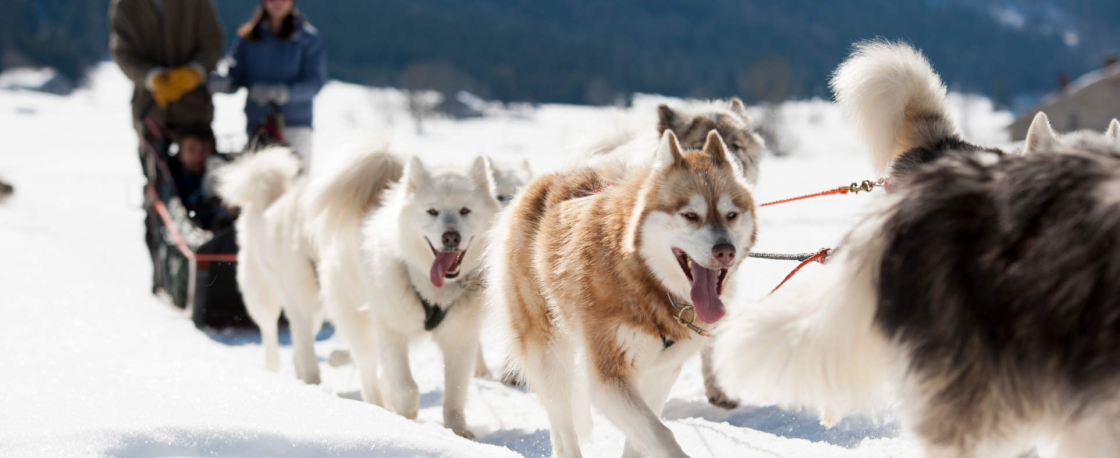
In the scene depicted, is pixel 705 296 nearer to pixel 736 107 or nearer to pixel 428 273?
pixel 428 273

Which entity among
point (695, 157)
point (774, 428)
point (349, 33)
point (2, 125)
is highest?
point (349, 33)

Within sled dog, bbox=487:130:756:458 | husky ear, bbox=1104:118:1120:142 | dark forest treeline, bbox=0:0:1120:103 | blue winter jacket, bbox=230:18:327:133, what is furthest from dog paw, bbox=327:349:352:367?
dark forest treeline, bbox=0:0:1120:103

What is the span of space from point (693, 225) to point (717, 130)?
66.9 inches

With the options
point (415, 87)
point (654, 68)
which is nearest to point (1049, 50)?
point (654, 68)

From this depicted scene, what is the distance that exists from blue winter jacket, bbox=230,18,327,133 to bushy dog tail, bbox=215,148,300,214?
123cm

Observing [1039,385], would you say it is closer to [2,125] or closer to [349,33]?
[2,125]

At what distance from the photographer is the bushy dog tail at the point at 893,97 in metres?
3.23

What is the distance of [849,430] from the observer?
3.23 m

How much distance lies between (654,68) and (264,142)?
374 ft

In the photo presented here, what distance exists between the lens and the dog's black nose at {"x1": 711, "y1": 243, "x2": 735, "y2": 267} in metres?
2.35

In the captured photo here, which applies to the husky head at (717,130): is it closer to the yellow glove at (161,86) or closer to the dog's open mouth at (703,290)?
the dog's open mouth at (703,290)

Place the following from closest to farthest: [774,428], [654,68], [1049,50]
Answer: [774,428], [654,68], [1049,50]

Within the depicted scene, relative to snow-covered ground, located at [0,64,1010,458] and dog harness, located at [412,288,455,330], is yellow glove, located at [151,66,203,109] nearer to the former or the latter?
snow-covered ground, located at [0,64,1010,458]

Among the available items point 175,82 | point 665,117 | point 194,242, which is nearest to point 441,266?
point 665,117
